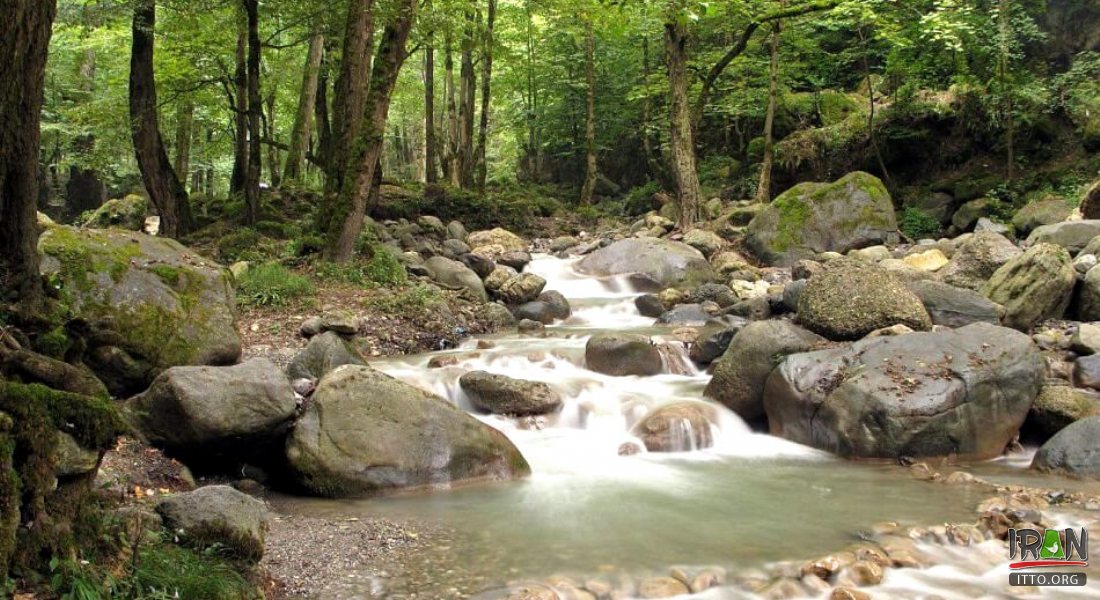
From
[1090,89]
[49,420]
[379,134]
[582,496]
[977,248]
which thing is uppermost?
[1090,89]

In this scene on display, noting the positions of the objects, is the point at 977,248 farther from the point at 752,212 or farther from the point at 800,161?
the point at 800,161

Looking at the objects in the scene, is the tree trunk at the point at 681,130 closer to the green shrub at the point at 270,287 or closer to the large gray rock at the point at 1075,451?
the green shrub at the point at 270,287

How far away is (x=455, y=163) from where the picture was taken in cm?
2583

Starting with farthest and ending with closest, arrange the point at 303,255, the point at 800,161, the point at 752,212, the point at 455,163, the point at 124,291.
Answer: the point at 455,163
the point at 800,161
the point at 752,212
the point at 303,255
the point at 124,291

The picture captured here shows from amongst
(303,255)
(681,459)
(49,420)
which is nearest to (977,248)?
(681,459)

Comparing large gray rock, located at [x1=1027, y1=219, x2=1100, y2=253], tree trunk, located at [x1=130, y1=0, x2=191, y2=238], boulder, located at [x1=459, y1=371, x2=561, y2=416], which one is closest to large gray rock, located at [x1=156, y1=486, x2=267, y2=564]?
boulder, located at [x1=459, y1=371, x2=561, y2=416]

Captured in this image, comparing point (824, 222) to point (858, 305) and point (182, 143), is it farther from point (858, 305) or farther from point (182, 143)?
point (182, 143)

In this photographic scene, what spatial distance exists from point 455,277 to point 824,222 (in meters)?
8.34

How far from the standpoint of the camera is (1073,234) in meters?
12.6

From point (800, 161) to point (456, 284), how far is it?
471 inches

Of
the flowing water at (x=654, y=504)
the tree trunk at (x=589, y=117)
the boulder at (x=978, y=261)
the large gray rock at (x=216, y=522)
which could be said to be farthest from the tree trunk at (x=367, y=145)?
the tree trunk at (x=589, y=117)

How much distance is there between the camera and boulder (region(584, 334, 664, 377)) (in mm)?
10023

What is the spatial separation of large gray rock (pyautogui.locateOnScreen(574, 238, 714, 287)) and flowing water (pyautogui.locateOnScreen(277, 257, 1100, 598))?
20.6ft

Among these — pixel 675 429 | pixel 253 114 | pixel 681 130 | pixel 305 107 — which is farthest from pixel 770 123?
pixel 675 429
